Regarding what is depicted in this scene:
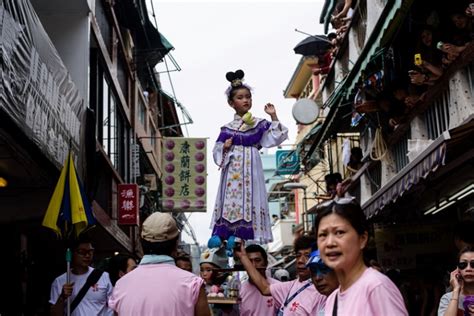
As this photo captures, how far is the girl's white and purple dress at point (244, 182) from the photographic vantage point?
9359 mm

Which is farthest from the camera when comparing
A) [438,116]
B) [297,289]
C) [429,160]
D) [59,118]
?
[438,116]

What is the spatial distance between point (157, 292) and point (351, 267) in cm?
177

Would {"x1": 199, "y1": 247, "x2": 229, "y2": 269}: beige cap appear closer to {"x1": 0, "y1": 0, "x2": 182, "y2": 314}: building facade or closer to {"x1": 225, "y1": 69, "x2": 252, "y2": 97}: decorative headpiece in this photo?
{"x1": 225, "y1": 69, "x2": 252, "y2": 97}: decorative headpiece

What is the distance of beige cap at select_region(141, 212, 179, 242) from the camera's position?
571 centimetres

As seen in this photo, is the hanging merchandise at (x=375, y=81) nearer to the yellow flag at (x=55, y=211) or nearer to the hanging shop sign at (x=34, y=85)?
the hanging shop sign at (x=34, y=85)

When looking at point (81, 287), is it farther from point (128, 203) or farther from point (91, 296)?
point (128, 203)

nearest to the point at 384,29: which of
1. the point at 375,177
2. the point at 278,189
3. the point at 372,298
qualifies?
the point at 375,177

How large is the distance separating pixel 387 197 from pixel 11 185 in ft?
20.0

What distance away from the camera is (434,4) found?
12.5 metres

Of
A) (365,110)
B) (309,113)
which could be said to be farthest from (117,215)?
(365,110)

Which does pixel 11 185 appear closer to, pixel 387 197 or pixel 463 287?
pixel 387 197

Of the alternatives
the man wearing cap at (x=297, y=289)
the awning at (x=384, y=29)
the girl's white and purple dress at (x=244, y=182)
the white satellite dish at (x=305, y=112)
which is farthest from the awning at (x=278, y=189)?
the man wearing cap at (x=297, y=289)

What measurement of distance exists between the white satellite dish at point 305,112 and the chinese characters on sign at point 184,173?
19.7 feet

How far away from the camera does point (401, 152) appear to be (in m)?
16.0
